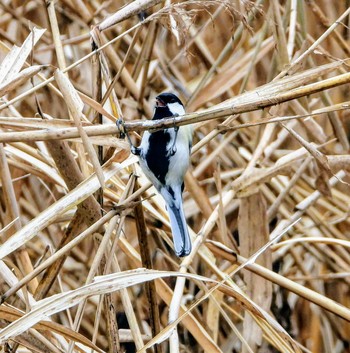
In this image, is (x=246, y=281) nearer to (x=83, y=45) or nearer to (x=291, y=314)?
(x=291, y=314)

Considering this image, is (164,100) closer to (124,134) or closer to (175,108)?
(175,108)

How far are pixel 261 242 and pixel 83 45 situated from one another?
40.5 inches

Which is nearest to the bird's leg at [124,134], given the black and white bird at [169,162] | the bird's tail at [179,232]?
the black and white bird at [169,162]

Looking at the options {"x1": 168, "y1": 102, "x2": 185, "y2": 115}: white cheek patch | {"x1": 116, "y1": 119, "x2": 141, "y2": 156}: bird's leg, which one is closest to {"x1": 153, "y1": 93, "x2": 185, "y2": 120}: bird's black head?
{"x1": 168, "y1": 102, "x2": 185, "y2": 115}: white cheek patch

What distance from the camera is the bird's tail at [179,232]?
119 centimetres

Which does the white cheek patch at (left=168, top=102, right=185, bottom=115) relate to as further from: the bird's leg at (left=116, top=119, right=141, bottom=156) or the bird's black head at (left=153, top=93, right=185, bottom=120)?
the bird's leg at (left=116, top=119, right=141, bottom=156)

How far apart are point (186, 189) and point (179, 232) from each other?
0.58 m

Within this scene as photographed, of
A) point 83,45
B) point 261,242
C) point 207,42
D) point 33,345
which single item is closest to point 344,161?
point 261,242

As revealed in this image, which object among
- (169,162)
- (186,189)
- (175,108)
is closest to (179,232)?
(169,162)

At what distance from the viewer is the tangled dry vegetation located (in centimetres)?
116

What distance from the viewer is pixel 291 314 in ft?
7.19

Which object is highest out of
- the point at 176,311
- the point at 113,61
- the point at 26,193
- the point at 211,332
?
the point at 113,61

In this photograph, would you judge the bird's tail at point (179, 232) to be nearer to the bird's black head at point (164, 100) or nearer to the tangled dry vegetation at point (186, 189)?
the tangled dry vegetation at point (186, 189)

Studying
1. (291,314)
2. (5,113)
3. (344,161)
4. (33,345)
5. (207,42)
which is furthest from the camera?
(207,42)
